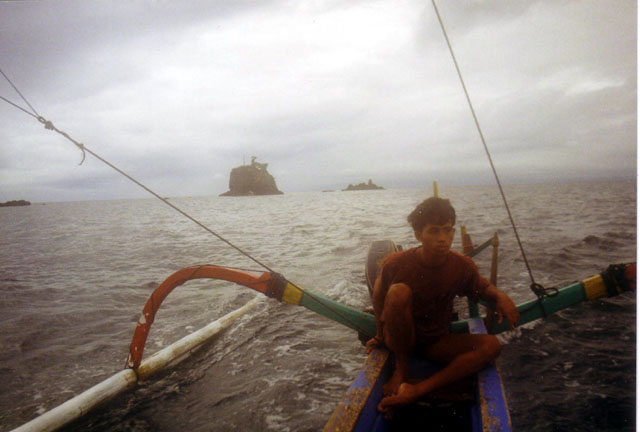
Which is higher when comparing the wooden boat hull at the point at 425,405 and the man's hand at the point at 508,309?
the man's hand at the point at 508,309

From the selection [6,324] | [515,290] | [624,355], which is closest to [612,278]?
[624,355]

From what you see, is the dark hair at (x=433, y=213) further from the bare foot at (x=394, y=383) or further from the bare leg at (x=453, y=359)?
the bare foot at (x=394, y=383)

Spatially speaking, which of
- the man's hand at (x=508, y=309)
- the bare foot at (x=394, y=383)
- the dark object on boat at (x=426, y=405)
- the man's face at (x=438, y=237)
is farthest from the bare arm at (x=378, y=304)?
the man's hand at (x=508, y=309)

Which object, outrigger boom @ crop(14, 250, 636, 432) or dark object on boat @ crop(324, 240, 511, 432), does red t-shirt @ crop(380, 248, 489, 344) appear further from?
outrigger boom @ crop(14, 250, 636, 432)

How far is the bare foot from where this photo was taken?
8.69 feet

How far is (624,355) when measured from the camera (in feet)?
15.9

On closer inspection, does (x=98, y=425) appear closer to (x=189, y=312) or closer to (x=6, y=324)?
(x=189, y=312)

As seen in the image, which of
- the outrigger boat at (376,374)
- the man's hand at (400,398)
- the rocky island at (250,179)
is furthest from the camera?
the rocky island at (250,179)

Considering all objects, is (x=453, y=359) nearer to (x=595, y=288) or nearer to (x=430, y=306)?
(x=430, y=306)

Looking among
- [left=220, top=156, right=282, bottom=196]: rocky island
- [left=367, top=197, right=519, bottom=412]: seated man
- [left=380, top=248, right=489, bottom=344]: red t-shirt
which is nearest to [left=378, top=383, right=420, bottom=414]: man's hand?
[left=367, top=197, right=519, bottom=412]: seated man

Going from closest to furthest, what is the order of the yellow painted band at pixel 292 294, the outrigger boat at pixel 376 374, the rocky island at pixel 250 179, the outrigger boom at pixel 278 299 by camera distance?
the outrigger boat at pixel 376 374 → the outrigger boom at pixel 278 299 → the yellow painted band at pixel 292 294 → the rocky island at pixel 250 179

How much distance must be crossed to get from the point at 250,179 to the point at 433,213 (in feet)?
476

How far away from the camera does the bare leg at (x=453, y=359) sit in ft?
8.10

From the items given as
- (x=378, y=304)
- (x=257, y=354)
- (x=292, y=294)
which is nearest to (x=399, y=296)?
(x=378, y=304)
